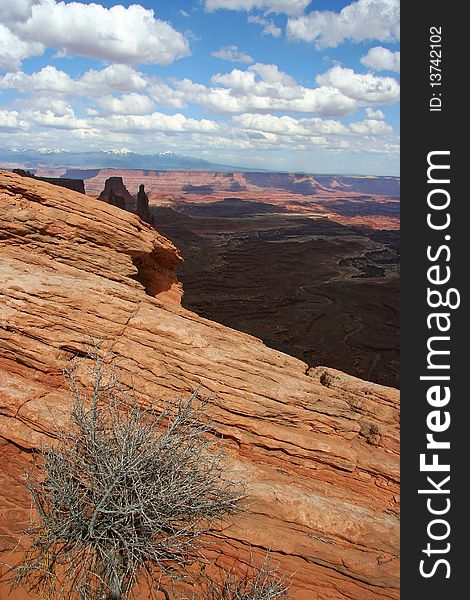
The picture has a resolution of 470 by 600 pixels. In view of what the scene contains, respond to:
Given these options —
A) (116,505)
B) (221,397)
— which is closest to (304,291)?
(221,397)

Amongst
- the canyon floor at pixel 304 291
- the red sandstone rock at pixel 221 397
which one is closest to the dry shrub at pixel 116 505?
the red sandstone rock at pixel 221 397

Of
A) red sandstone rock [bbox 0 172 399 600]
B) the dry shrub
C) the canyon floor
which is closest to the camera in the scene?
the dry shrub

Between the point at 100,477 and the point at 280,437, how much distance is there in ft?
9.07

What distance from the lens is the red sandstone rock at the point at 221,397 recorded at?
5.05 meters

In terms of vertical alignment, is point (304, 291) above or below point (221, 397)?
below

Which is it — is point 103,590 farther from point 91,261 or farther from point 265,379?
point 91,261

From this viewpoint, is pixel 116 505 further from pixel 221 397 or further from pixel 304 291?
pixel 304 291

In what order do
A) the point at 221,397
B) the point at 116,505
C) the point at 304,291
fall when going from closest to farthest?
the point at 116,505
the point at 221,397
the point at 304,291

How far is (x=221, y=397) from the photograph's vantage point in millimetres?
6316

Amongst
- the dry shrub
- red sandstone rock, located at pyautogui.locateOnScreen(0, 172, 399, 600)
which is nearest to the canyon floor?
red sandstone rock, located at pyautogui.locateOnScreen(0, 172, 399, 600)

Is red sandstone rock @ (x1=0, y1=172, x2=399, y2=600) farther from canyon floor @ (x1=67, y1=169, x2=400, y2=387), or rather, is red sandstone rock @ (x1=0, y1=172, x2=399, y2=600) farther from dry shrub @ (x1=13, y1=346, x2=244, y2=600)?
canyon floor @ (x1=67, y1=169, x2=400, y2=387)

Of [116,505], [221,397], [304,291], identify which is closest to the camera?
[116,505]

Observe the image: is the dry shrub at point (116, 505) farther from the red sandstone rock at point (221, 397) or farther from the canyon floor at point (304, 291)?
the canyon floor at point (304, 291)

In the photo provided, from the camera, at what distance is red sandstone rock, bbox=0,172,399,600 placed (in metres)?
5.05
